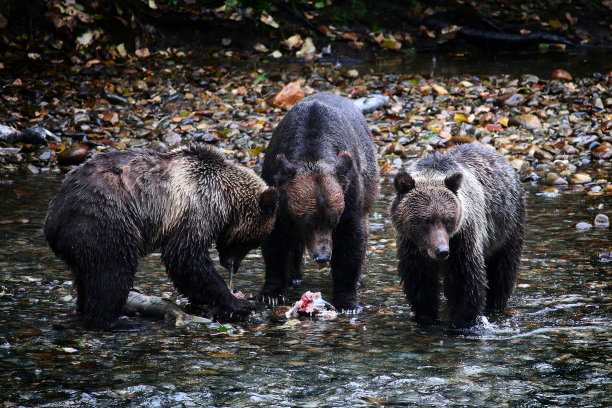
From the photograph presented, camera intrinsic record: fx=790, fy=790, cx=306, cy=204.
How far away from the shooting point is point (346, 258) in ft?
24.2

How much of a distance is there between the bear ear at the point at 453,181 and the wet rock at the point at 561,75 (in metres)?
12.7

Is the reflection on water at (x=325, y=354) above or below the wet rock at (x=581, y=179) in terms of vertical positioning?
below

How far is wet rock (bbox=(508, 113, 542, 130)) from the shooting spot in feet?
48.2

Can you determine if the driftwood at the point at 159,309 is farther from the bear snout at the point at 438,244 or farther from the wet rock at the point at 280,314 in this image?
the bear snout at the point at 438,244

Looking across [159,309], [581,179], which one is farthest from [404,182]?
[581,179]

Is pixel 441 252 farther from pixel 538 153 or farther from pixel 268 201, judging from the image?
pixel 538 153

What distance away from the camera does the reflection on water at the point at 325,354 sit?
16.4 feet

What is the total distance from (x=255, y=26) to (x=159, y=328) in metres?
15.3

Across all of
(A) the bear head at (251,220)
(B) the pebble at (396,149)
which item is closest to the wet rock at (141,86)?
(B) the pebble at (396,149)

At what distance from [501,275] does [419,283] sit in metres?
1.04

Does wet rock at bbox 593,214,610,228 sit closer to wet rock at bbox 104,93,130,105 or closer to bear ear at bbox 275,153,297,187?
bear ear at bbox 275,153,297,187

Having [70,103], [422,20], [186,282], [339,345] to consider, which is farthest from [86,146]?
[422,20]

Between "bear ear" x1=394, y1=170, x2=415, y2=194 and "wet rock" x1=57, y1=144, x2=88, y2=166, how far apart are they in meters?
8.39

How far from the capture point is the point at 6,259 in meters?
8.38
